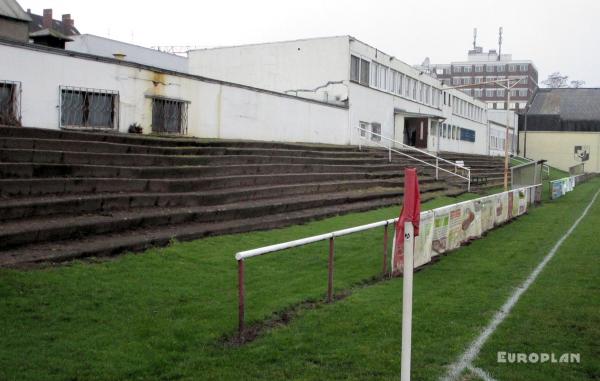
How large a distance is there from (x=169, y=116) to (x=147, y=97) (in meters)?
1.31

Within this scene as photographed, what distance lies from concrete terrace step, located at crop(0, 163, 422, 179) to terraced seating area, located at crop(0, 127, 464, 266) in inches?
0.9

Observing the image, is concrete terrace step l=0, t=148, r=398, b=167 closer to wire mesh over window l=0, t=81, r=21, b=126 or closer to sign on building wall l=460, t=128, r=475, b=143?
wire mesh over window l=0, t=81, r=21, b=126

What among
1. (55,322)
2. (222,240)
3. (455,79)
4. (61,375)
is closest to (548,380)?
(61,375)

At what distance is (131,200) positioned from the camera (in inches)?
486

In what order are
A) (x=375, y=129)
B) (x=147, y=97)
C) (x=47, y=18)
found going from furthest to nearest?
1. (x=47, y=18)
2. (x=375, y=129)
3. (x=147, y=97)

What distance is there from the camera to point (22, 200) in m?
10.6

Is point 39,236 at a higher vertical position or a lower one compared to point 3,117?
lower

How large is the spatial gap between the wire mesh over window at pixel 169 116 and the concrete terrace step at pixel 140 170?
4.27 m

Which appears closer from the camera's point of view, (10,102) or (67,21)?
(10,102)

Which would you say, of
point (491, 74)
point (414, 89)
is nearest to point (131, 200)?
point (414, 89)

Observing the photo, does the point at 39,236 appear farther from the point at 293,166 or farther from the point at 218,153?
the point at 293,166

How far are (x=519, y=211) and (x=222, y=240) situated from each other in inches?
550

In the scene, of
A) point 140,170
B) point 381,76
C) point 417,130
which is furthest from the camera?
point 417,130

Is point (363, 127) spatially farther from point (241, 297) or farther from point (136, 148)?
point (241, 297)
